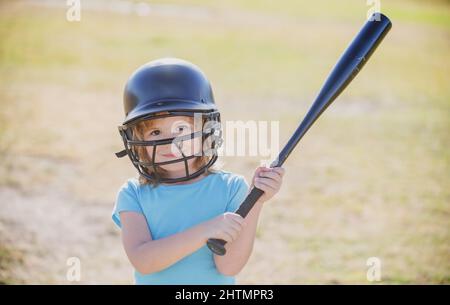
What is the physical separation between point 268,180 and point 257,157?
466 centimetres

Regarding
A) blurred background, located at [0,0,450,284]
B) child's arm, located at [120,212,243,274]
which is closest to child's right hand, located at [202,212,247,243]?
child's arm, located at [120,212,243,274]

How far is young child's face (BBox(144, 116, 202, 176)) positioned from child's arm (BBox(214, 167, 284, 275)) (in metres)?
0.30

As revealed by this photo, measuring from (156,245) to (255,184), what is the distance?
0.46 m

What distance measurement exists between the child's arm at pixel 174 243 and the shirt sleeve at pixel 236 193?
22 cm

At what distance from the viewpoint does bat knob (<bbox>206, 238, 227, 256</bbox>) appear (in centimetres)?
206

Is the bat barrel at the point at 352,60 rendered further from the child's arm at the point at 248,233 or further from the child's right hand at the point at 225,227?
the child's right hand at the point at 225,227

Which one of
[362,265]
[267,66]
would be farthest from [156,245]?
[267,66]

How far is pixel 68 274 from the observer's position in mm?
3939

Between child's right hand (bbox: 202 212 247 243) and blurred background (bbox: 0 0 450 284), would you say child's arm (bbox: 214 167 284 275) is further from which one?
blurred background (bbox: 0 0 450 284)

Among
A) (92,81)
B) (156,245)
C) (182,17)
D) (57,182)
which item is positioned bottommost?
(156,245)

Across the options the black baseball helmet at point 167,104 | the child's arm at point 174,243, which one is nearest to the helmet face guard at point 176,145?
the black baseball helmet at point 167,104

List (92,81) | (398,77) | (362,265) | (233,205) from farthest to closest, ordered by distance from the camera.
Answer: (398,77), (92,81), (362,265), (233,205)

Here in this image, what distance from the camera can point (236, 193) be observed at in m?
2.38

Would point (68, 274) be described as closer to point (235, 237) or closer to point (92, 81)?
point (235, 237)
